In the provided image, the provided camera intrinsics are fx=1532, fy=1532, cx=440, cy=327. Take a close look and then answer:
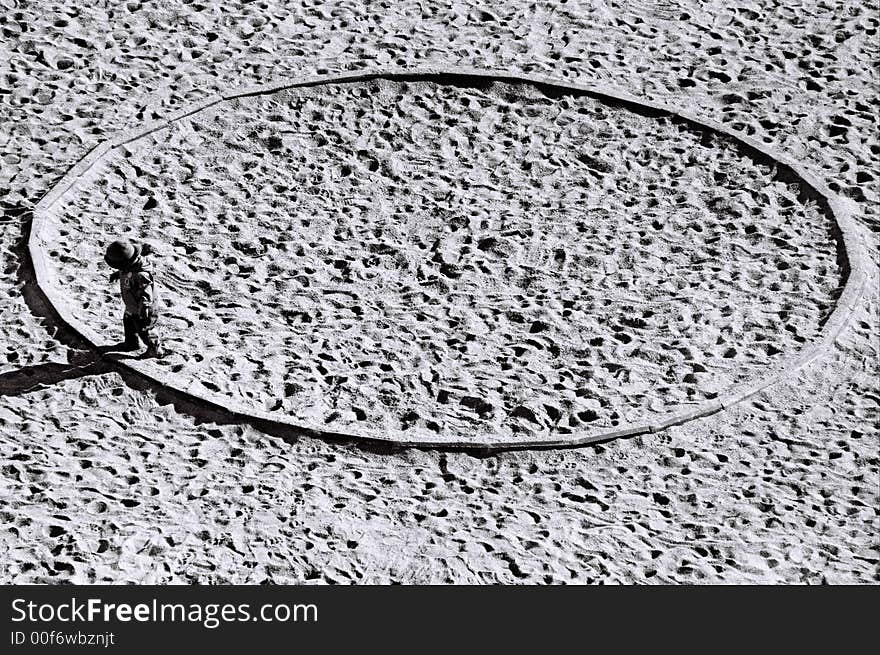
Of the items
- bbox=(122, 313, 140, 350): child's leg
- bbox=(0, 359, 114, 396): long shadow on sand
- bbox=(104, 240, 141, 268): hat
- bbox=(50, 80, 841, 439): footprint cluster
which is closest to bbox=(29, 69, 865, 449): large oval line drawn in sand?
bbox=(50, 80, 841, 439): footprint cluster

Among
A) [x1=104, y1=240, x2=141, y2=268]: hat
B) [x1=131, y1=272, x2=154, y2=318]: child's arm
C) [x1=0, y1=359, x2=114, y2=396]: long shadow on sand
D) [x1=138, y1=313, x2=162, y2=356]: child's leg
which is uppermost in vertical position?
[x1=104, y1=240, x2=141, y2=268]: hat

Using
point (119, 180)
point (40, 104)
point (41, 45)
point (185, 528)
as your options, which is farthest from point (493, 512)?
point (41, 45)

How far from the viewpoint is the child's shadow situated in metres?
7.64

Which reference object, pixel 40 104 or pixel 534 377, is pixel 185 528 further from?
pixel 40 104

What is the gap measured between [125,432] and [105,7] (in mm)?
4571

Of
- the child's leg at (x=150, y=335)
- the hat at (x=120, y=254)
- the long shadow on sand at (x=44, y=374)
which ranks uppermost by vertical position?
the hat at (x=120, y=254)

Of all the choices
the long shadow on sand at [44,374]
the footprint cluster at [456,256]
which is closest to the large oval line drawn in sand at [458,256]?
the footprint cluster at [456,256]

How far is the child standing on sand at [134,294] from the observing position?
7.46m

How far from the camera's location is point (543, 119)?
995 centimetres

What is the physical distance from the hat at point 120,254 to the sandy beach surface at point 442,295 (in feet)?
2.02

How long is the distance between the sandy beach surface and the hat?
615mm

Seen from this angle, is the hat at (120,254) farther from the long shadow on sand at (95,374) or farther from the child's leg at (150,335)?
the long shadow on sand at (95,374)

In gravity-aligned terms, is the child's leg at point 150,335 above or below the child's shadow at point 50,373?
above

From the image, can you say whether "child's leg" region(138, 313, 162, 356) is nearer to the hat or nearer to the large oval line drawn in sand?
the large oval line drawn in sand
